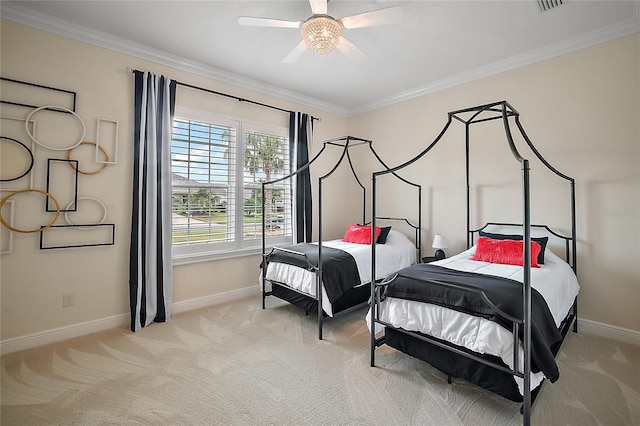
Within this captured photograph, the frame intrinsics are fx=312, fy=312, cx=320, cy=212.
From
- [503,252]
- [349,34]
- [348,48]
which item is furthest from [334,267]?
[349,34]

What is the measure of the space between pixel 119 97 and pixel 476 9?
10.9ft

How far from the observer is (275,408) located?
192 centimetres

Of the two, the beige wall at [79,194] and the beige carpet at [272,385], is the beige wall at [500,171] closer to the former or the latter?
the beige wall at [79,194]

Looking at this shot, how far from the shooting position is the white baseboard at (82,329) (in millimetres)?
2574

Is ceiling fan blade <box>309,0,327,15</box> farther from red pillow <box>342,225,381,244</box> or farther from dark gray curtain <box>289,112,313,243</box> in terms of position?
red pillow <box>342,225,381,244</box>

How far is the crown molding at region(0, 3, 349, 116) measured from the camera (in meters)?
2.57

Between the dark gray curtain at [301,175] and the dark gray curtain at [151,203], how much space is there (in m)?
1.62

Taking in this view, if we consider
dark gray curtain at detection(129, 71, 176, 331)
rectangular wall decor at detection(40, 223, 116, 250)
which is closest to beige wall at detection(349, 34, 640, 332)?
dark gray curtain at detection(129, 71, 176, 331)

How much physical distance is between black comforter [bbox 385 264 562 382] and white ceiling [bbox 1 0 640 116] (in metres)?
2.12

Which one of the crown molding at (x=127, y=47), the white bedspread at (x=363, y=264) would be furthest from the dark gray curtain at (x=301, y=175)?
the white bedspread at (x=363, y=264)

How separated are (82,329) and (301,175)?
2955 mm

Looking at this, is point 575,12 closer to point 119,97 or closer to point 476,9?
point 476,9

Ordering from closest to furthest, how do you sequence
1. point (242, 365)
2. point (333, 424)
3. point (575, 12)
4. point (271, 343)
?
point (333, 424) → point (242, 365) → point (575, 12) → point (271, 343)

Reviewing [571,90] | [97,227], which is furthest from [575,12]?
[97,227]
